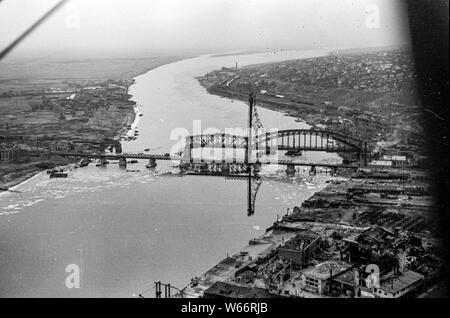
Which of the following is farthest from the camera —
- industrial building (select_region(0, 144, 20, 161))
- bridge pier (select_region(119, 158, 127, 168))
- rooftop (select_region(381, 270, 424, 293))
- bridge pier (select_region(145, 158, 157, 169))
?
industrial building (select_region(0, 144, 20, 161))

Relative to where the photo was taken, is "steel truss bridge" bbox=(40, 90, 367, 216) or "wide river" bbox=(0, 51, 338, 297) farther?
"steel truss bridge" bbox=(40, 90, 367, 216)

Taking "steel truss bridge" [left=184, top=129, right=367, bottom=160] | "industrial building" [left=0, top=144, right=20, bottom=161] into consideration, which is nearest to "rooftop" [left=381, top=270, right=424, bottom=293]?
"steel truss bridge" [left=184, top=129, right=367, bottom=160]

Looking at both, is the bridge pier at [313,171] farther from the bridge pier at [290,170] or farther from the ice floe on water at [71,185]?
the ice floe on water at [71,185]

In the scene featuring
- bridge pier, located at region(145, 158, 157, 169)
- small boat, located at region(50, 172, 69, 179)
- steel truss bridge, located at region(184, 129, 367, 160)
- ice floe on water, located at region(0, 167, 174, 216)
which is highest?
steel truss bridge, located at region(184, 129, 367, 160)

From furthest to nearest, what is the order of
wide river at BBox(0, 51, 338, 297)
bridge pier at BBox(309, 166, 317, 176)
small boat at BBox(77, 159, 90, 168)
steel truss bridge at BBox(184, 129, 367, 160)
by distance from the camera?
steel truss bridge at BBox(184, 129, 367, 160)
small boat at BBox(77, 159, 90, 168)
bridge pier at BBox(309, 166, 317, 176)
wide river at BBox(0, 51, 338, 297)

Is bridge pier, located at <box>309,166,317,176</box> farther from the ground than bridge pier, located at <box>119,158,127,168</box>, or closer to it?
closer to it

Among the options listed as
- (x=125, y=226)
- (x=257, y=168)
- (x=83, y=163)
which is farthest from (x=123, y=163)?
(x=125, y=226)

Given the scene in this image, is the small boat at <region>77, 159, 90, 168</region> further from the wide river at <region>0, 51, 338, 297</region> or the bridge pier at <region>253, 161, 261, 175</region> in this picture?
the bridge pier at <region>253, 161, 261, 175</region>

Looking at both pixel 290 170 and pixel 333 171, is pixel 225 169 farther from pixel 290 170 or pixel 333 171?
pixel 333 171

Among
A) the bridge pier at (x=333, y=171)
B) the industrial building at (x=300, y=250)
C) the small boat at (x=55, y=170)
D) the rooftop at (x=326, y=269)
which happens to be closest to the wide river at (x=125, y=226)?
the small boat at (x=55, y=170)
